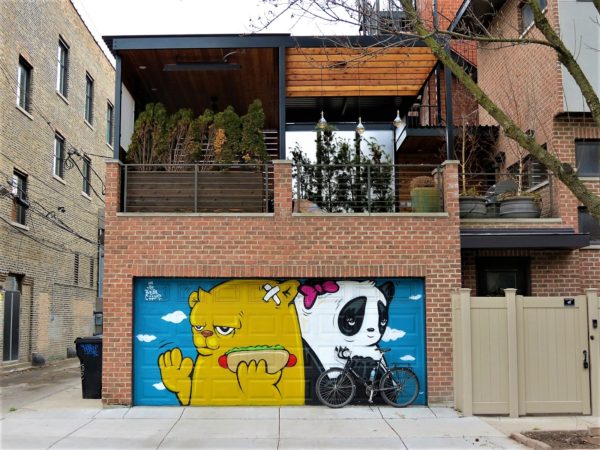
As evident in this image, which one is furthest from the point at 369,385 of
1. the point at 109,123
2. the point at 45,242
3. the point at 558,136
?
the point at 109,123

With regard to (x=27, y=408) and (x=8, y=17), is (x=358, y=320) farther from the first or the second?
(x=8, y=17)

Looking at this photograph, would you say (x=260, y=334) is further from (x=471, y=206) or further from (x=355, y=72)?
(x=355, y=72)

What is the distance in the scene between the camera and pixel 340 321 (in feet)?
36.4

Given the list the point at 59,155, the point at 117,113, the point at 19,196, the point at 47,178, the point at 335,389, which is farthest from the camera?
the point at 59,155

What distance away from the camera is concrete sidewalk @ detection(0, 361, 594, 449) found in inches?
333

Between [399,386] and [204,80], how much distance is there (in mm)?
7826

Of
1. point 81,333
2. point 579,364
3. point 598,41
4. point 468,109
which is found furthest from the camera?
point 81,333

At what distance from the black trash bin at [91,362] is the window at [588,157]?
9.78 metres

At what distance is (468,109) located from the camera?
17953 mm

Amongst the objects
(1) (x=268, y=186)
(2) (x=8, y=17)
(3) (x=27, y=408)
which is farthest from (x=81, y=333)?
(1) (x=268, y=186)

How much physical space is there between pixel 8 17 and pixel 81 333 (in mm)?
12417

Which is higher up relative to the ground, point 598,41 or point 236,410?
point 598,41

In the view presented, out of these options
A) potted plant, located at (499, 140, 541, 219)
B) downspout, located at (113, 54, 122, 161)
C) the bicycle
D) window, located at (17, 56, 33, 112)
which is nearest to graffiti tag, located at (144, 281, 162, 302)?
downspout, located at (113, 54, 122, 161)

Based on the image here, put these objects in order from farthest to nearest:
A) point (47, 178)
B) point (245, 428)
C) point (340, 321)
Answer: point (47, 178), point (340, 321), point (245, 428)
